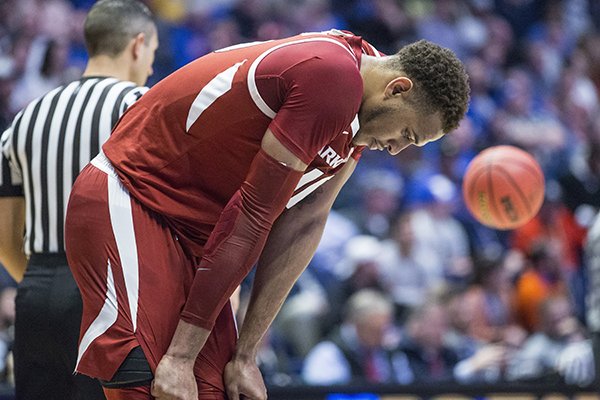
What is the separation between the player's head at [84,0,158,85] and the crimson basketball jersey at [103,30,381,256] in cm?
99

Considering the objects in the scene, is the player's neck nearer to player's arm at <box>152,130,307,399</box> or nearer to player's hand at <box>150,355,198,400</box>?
player's arm at <box>152,130,307,399</box>

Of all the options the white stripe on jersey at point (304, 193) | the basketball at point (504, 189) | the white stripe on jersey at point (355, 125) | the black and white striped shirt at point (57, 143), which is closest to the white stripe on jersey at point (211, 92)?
the white stripe on jersey at point (355, 125)

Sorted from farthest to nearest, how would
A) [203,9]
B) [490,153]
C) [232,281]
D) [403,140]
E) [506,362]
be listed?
[203,9]
[506,362]
[490,153]
[403,140]
[232,281]

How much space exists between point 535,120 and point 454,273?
295cm

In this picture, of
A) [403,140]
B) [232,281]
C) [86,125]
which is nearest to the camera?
[232,281]

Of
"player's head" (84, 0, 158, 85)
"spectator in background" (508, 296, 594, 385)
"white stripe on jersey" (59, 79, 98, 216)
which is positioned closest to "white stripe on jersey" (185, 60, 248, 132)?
"white stripe on jersey" (59, 79, 98, 216)

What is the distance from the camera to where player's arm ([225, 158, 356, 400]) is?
2934 mm

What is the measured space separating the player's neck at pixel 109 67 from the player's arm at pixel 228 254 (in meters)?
1.37

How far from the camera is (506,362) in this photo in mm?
6754

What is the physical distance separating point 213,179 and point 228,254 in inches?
11.0

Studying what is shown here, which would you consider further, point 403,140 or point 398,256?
point 398,256

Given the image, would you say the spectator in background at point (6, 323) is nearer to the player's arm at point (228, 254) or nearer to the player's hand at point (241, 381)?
the player's hand at point (241, 381)

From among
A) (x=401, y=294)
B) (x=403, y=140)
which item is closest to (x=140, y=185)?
(x=403, y=140)

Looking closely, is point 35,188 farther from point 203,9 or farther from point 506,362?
point 203,9
